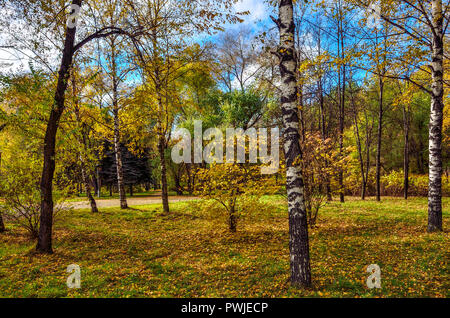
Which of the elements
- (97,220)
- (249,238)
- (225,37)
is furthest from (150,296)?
(225,37)

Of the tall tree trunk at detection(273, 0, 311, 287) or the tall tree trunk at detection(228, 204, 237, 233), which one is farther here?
the tall tree trunk at detection(228, 204, 237, 233)

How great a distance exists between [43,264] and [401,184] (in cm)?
2164

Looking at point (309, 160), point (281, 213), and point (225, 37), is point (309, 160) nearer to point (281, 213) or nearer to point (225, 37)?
point (281, 213)

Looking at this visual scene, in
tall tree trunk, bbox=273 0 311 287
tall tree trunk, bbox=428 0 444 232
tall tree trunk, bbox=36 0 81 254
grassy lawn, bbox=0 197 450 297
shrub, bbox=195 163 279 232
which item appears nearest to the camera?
tall tree trunk, bbox=273 0 311 287

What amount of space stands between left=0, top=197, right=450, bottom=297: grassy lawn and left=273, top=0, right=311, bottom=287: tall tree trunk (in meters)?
0.48

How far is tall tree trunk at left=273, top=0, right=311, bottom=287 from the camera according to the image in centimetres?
373

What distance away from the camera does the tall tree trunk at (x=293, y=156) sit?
373cm

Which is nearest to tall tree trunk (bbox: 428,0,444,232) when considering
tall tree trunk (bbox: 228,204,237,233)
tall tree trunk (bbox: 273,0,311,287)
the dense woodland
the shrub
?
the dense woodland

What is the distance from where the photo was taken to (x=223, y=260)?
5.68 meters

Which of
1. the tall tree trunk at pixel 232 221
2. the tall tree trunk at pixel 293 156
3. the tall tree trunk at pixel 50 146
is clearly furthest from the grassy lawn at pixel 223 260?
the tall tree trunk at pixel 50 146

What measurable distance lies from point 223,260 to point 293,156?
132 inches

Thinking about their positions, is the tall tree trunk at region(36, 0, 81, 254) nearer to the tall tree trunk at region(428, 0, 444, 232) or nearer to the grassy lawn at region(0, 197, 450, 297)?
the grassy lawn at region(0, 197, 450, 297)

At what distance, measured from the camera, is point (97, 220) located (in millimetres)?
10188

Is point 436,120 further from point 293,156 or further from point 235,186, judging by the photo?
point 235,186
